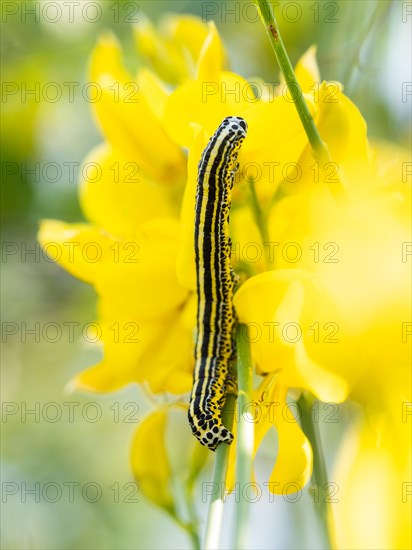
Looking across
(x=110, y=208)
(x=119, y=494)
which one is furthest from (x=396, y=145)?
(x=119, y=494)

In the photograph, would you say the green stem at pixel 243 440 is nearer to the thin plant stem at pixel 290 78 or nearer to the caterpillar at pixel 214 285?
the caterpillar at pixel 214 285

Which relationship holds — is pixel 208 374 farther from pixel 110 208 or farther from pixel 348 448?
pixel 110 208

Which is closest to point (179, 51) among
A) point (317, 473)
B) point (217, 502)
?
point (317, 473)

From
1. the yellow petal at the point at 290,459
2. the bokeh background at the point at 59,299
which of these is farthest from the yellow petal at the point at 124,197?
the bokeh background at the point at 59,299

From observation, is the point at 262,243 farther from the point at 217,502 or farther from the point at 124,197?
the point at 217,502

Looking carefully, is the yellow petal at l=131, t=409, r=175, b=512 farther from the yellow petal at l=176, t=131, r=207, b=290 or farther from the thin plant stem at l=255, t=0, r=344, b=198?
the thin plant stem at l=255, t=0, r=344, b=198

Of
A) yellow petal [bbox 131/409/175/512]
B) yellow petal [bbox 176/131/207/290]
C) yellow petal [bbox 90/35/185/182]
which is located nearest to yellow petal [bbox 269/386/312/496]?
yellow petal [bbox 176/131/207/290]
